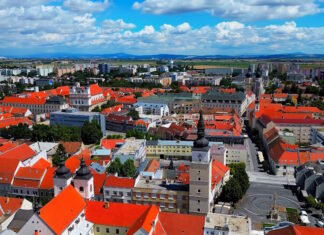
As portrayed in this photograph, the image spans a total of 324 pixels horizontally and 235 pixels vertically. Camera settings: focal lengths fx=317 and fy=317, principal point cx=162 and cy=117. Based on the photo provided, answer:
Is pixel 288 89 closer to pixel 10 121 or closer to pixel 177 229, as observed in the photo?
pixel 10 121

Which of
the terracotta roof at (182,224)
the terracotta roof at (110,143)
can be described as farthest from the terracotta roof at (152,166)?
the terracotta roof at (182,224)

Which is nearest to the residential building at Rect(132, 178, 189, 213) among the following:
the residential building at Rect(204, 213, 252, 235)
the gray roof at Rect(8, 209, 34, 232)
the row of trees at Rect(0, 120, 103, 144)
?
the residential building at Rect(204, 213, 252, 235)

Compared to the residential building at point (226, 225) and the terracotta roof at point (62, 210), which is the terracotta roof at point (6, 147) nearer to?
the terracotta roof at point (62, 210)

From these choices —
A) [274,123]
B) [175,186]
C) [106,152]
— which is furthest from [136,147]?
[274,123]

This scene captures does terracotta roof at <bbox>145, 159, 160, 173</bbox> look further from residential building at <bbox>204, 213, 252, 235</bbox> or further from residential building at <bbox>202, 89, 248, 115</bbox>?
residential building at <bbox>202, 89, 248, 115</bbox>

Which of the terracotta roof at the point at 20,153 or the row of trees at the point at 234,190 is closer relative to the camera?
the row of trees at the point at 234,190

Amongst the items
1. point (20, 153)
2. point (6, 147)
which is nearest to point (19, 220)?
point (20, 153)
